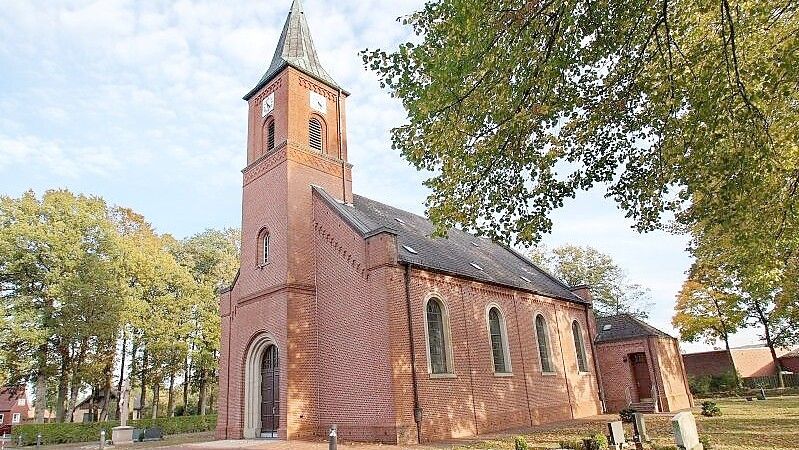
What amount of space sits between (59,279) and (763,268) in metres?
30.2

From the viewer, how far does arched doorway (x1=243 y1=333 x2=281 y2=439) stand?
17.8 metres

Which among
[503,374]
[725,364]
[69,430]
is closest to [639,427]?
[503,374]

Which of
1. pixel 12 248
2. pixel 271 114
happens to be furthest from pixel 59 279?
pixel 271 114

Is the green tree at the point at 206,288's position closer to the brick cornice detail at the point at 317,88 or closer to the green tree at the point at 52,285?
the green tree at the point at 52,285

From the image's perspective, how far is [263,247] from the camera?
1986 cm

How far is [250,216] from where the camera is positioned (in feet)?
67.6

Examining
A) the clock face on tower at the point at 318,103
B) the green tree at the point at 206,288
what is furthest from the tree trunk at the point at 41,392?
the clock face on tower at the point at 318,103

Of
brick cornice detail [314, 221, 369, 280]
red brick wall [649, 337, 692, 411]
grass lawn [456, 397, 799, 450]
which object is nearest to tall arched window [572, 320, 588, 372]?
red brick wall [649, 337, 692, 411]

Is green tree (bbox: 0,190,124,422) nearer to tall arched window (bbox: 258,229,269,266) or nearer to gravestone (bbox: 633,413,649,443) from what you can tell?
tall arched window (bbox: 258,229,269,266)

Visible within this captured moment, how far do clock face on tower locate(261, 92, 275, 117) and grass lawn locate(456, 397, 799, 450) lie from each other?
14773 mm

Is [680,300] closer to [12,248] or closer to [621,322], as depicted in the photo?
[621,322]

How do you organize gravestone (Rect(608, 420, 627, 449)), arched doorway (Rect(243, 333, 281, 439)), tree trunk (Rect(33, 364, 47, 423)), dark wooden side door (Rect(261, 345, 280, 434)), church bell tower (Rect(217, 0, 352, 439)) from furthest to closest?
tree trunk (Rect(33, 364, 47, 423))
arched doorway (Rect(243, 333, 281, 439))
dark wooden side door (Rect(261, 345, 280, 434))
church bell tower (Rect(217, 0, 352, 439))
gravestone (Rect(608, 420, 627, 449))

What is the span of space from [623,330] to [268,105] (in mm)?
20630

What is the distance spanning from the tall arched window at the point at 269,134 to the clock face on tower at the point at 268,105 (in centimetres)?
38
